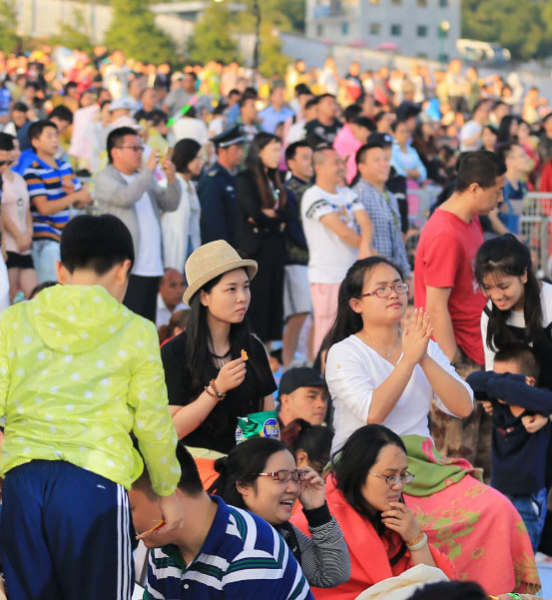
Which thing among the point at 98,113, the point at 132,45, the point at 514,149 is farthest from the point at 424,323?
the point at 132,45

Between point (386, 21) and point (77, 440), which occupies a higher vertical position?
point (386, 21)

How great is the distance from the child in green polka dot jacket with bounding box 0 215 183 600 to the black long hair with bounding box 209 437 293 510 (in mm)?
569

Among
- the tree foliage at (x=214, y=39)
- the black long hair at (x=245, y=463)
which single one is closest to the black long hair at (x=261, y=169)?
the black long hair at (x=245, y=463)

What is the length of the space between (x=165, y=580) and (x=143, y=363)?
652 millimetres

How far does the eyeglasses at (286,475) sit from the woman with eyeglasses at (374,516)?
0.47 m

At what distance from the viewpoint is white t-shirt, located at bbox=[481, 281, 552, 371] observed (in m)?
5.66

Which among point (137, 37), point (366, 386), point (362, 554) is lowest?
point (362, 554)

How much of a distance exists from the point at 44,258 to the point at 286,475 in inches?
213

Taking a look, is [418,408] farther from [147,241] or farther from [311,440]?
[147,241]

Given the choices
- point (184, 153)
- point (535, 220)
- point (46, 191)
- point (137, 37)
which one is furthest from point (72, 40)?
point (46, 191)

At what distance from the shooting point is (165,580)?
11.4 ft

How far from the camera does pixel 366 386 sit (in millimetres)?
5090

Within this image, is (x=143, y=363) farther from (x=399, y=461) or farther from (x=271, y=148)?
(x=271, y=148)

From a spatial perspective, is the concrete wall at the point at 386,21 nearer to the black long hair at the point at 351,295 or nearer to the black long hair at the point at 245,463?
the black long hair at the point at 351,295
